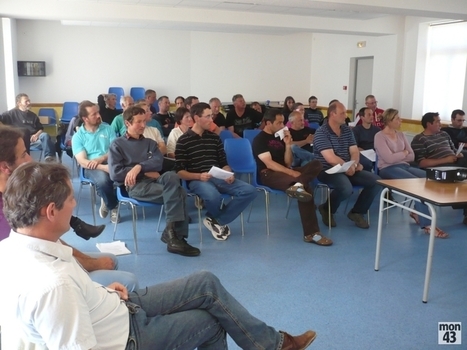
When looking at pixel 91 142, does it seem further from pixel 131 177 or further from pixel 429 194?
pixel 429 194

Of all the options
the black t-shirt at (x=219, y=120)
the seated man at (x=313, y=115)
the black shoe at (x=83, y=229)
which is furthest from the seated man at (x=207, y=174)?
the seated man at (x=313, y=115)

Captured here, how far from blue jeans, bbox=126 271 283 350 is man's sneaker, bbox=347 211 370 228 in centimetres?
283

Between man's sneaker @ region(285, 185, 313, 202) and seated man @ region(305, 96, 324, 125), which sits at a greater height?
seated man @ region(305, 96, 324, 125)

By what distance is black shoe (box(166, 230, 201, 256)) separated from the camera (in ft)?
12.3

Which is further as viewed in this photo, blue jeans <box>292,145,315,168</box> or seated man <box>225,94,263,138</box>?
seated man <box>225,94,263,138</box>

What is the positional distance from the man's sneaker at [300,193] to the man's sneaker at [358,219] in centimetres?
74

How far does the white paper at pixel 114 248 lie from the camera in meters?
3.80

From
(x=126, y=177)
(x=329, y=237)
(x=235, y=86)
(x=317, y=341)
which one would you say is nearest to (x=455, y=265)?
(x=329, y=237)

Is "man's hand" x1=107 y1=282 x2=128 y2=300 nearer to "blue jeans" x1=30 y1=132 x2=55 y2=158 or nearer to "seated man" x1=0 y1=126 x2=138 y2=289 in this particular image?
"seated man" x1=0 y1=126 x2=138 y2=289

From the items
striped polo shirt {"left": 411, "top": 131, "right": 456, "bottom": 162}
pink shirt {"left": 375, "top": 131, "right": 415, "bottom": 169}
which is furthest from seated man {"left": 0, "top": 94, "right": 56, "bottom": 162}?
striped polo shirt {"left": 411, "top": 131, "right": 456, "bottom": 162}

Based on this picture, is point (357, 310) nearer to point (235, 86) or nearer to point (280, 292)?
point (280, 292)

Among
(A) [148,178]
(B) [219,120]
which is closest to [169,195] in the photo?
(A) [148,178]

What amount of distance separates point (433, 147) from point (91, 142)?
12.4ft

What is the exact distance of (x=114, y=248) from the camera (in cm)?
388
